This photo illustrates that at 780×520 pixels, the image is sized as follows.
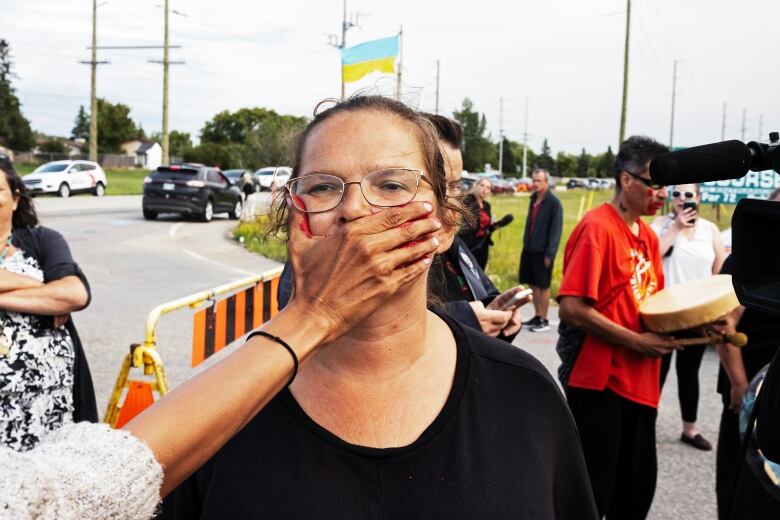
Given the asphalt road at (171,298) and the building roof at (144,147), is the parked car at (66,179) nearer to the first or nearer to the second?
the asphalt road at (171,298)

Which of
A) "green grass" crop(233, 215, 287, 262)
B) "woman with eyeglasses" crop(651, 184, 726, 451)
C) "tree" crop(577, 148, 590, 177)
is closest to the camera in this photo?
"woman with eyeglasses" crop(651, 184, 726, 451)

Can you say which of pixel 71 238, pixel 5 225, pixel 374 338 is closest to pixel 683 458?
pixel 374 338

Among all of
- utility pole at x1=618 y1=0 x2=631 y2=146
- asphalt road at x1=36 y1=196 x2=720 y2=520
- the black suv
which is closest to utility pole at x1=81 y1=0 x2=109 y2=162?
asphalt road at x1=36 y1=196 x2=720 y2=520

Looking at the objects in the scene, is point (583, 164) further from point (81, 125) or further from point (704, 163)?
point (704, 163)

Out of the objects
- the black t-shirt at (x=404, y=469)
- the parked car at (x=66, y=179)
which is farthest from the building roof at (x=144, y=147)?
the black t-shirt at (x=404, y=469)

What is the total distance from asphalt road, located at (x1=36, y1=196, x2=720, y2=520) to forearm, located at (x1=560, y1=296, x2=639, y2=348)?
1410 millimetres

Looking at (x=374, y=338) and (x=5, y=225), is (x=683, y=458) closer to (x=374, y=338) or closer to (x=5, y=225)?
(x=374, y=338)

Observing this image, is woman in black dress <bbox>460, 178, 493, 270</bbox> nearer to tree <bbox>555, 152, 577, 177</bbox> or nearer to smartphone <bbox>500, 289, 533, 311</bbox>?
smartphone <bbox>500, 289, 533, 311</bbox>

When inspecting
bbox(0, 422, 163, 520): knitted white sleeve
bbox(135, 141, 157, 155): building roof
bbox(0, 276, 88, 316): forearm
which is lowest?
bbox(0, 276, 88, 316): forearm

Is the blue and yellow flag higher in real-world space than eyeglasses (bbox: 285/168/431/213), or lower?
higher

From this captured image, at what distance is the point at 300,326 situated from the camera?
1307 mm

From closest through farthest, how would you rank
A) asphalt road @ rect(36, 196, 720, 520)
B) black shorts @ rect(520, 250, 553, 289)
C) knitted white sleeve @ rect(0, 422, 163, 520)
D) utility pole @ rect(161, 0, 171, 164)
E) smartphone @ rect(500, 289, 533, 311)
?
knitted white sleeve @ rect(0, 422, 163, 520), smartphone @ rect(500, 289, 533, 311), asphalt road @ rect(36, 196, 720, 520), black shorts @ rect(520, 250, 553, 289), utility pole @ rect(161, 0, 171, 164)

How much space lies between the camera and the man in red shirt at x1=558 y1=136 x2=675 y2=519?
3723 mm

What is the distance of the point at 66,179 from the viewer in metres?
33.5
